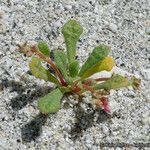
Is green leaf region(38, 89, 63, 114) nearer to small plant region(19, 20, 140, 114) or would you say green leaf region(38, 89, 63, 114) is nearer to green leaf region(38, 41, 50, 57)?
small plant region(19, 20, 140, 114)

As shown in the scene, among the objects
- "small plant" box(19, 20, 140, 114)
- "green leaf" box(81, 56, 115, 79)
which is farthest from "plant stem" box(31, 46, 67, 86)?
"green leaf" box(81, 56, 115, 79)

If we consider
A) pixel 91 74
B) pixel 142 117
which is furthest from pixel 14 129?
pixel 142 117

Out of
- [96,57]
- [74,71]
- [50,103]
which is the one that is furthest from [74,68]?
[50,103]

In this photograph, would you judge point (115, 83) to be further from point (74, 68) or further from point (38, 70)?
point (38, 70)

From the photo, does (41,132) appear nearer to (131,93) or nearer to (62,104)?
(62,104)

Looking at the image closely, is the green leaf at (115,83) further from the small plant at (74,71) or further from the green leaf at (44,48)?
the green leaf at (44,48)
